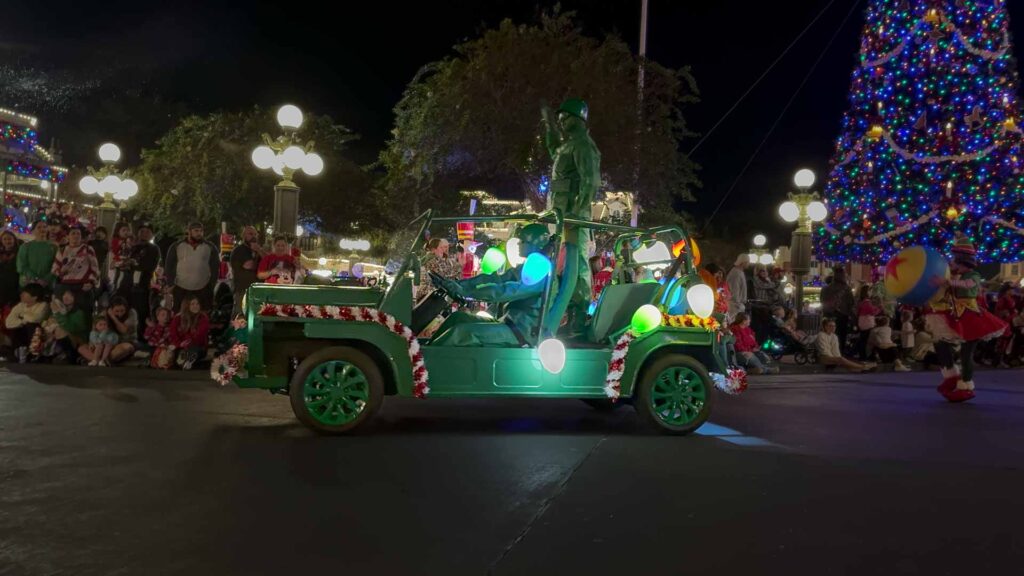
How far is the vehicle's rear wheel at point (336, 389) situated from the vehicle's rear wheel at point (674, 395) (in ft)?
8.08

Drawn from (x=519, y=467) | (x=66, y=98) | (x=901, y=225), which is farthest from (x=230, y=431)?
(x=66, y=98)

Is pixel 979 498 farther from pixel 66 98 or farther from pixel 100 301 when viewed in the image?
pixel 66 98

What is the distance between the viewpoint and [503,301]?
25.8 feet

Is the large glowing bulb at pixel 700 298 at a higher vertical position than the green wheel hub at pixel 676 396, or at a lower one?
higher

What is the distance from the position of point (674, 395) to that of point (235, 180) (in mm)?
26221

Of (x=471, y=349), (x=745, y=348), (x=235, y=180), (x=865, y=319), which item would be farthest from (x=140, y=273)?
(x=235, y=180)

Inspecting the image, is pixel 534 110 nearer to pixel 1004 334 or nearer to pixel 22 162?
pixel 1004 334

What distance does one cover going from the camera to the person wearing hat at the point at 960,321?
35.7 ft

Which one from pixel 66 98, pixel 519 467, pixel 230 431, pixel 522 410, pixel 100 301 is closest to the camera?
pixel 519 467

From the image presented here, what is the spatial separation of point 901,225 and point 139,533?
3440 centimetres

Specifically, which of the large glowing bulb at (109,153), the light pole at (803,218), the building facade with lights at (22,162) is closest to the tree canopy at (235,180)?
the building facade with lights at (22,162)

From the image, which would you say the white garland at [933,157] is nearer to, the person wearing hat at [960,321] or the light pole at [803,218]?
the light pole at [803,218]

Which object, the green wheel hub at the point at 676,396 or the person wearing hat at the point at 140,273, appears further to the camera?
the person wearing hat at the point at 140,273

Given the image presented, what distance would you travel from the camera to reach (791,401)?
1084 centimetres
